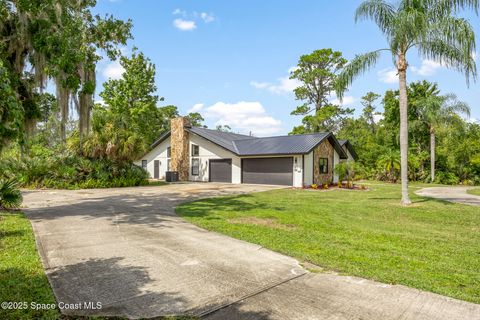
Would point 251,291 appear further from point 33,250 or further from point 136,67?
point 136,67

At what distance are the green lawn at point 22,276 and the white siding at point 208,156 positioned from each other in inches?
668

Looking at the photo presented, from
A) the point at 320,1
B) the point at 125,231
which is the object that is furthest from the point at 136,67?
the point at 125,231

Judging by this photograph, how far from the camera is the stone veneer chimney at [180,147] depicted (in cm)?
2512

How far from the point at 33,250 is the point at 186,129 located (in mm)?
20723

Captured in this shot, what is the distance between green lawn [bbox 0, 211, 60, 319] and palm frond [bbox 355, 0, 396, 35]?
12.6 meters

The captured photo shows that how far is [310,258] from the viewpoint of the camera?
4742 mm

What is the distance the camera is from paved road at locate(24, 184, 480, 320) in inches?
121

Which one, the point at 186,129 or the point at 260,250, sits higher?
the point at 186,129

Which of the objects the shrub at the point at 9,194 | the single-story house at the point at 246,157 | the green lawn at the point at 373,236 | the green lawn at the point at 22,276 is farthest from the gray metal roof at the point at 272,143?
the green lawn at the point at 22,276

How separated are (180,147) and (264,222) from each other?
1859cm

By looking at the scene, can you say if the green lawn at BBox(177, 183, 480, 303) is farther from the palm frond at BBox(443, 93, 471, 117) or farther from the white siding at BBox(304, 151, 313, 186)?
the palm frond at BBox(443, 93, 471, 117)

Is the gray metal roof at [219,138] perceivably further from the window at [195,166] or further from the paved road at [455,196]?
the paved road at [455,196]

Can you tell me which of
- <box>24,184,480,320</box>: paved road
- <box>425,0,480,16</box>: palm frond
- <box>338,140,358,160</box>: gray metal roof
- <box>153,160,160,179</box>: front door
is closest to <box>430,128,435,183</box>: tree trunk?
<box>338,140,358,160</box>: gray metal roof

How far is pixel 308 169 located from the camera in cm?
1997
